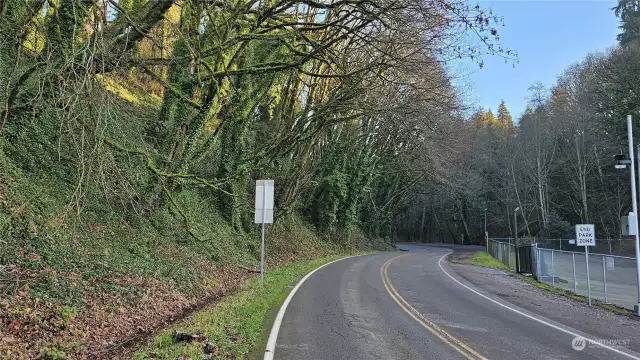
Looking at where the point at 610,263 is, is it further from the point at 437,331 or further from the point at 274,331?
the point at 274,331

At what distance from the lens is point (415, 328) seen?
9.02m

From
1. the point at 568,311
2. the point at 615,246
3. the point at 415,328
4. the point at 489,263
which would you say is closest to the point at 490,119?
the point at 615,246

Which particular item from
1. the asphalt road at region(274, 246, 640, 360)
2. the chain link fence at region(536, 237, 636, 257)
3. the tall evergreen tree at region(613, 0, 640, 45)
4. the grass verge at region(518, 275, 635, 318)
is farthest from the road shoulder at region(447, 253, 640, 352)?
the tall evergreen tree at region(613, 0, 640, 45)

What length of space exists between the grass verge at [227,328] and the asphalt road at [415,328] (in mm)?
546

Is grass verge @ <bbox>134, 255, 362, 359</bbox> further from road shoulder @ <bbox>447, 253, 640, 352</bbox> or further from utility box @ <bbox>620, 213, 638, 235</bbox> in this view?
utility box @ <bbox>620, 213, 638, 235</bbox>

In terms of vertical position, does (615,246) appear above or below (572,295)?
above

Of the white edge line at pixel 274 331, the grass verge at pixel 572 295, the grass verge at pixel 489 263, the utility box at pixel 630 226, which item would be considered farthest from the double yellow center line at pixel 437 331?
the grass verge at pixel 489 263

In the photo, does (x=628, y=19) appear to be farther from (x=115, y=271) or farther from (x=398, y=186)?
(x=115, y=271)

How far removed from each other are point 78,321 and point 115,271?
2.64 metres

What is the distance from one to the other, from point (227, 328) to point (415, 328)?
3.69 metres

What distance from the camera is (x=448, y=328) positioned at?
919cm

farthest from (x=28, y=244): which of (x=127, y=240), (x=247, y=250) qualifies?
(x=247, y=250)

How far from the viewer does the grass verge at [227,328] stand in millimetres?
6621

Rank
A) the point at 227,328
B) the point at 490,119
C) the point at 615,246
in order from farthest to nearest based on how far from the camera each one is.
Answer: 1. the point at 490,119
2. the point at 615,246
3. the point at 227,328
